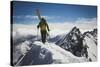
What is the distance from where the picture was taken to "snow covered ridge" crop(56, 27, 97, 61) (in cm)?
240

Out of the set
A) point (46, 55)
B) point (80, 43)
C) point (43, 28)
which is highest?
point (43, 28)

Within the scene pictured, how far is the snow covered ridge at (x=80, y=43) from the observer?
2399 millimetres

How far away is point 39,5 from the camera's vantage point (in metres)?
2.28

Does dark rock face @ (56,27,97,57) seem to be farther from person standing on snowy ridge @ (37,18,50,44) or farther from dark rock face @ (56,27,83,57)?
person standing on snowy ridge @ (37,18,50,44)

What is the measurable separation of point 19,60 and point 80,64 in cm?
77

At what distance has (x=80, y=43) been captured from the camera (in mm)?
2473

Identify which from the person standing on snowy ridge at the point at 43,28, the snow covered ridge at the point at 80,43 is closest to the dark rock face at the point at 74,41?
the snow covered ridge at the point at 80,43

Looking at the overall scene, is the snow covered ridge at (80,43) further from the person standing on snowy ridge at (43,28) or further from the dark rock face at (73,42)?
the person standing on snowy ridge at (43,28)

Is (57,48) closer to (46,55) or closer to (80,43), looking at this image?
(46,55)

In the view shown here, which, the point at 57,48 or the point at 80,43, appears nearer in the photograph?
the point at 57,48

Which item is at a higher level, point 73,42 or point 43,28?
point 43,28

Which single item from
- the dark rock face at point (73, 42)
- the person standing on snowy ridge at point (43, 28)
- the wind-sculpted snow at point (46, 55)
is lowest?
the wind-sculpted snow at point (46, 55)

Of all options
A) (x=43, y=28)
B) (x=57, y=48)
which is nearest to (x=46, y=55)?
(x=57, y=48)
